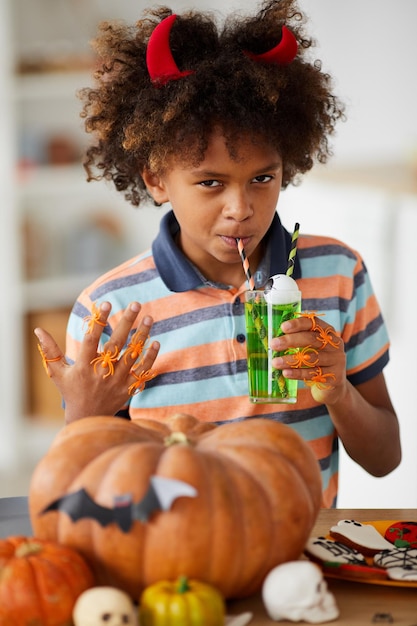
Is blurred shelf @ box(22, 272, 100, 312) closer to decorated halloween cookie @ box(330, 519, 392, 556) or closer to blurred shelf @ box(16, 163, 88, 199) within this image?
blurred shelf @ box(16, 163, 88, 199)

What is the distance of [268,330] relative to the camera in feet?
4.12

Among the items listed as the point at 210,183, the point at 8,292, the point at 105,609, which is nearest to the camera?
the point at 105,609

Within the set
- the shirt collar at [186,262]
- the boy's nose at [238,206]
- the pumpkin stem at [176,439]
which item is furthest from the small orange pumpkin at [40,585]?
the shirt collar at [186,262]

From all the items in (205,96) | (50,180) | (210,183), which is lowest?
(210,183)

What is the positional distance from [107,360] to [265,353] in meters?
0.24

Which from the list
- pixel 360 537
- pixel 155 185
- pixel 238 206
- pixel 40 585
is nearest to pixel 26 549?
pixel 40 585

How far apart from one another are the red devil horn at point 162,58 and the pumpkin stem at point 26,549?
89cm

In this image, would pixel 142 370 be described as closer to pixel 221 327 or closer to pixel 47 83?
pixel 221 327

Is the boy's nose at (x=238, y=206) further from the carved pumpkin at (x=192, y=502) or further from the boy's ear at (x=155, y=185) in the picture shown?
the carved pumpkin at (x=192, y=502)

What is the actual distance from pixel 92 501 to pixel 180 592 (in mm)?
127

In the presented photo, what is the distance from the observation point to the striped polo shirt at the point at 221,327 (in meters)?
1.61

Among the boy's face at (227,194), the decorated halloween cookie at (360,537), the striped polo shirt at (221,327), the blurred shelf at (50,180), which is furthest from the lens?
the blurred shelf at (50,180)

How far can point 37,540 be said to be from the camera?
2.93 ft

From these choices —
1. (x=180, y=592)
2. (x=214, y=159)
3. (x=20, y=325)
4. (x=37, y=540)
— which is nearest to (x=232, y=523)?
(x=180, y=592)
